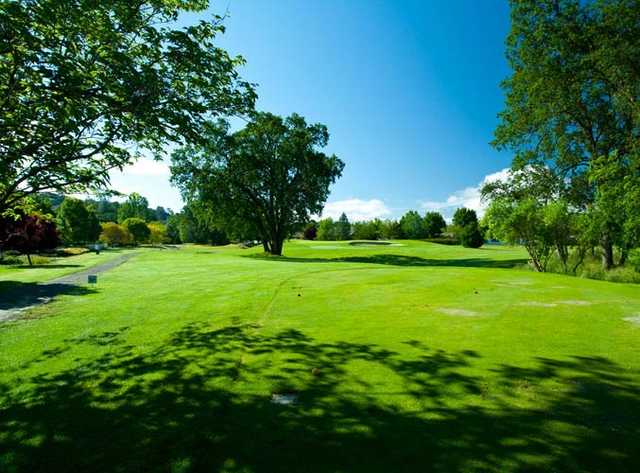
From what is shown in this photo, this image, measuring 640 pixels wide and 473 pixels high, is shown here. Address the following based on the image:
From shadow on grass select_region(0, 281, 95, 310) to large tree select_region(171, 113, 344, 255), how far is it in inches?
958

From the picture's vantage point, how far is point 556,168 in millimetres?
27406

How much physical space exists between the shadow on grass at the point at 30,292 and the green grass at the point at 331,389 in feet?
12.1

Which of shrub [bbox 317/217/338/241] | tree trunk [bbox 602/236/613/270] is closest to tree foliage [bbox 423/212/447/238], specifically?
shrub [bbox 317/217/338/241]

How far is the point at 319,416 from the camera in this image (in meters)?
4.18

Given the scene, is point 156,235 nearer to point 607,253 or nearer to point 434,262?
point 434,262

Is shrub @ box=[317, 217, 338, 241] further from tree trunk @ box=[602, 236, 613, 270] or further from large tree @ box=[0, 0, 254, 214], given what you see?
large tree @ box=[0, 0, 254, 214]

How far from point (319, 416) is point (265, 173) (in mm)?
38794

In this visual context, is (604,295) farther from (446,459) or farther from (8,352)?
(8,352)

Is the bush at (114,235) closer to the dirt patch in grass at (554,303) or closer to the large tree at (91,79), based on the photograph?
the large tree at (91,79)

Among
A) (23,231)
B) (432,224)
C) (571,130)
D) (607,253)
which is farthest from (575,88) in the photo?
(432,224)

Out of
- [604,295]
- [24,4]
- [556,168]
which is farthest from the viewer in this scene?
[556,168]

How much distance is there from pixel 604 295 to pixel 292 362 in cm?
1058

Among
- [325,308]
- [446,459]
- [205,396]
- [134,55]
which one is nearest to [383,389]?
[446,459]

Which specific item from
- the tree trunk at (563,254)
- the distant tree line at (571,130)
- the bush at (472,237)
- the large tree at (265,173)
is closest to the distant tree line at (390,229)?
the bush at (472,237)
